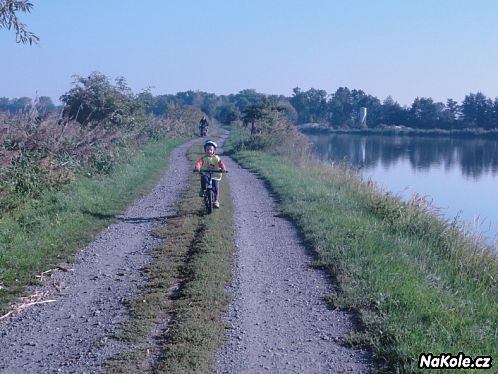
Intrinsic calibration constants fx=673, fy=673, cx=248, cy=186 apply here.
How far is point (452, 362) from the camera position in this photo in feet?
18.4

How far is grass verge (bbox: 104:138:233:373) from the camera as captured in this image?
19.2 ft

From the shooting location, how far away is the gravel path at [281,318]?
593 cm

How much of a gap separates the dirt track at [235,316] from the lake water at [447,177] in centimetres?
486

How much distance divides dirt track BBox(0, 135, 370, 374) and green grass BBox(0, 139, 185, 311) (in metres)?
0.40

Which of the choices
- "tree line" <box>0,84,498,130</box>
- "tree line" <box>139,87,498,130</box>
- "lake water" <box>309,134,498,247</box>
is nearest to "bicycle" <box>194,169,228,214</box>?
"lake water" <box>309,134,498,247</box>

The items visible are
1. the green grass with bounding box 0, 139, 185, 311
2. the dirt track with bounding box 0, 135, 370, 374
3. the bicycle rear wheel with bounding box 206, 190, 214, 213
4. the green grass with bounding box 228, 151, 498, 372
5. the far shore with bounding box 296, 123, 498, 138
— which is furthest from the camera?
the far shore with bounding box 296, 123, 498, 138

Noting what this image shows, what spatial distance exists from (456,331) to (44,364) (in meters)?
3.86

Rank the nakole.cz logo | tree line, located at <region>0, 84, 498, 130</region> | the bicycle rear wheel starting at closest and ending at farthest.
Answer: the nakole.cz logo, the bicycle rear wheel, tree line, located at <region>0, 84, 498, 130</region>

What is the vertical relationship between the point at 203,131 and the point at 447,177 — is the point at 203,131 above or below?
above

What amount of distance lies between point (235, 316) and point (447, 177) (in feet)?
86.2

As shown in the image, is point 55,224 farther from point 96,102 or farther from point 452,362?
point 96,102

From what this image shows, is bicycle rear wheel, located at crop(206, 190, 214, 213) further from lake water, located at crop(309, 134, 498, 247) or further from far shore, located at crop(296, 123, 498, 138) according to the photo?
far shore, located at crop(296, 123, 498, 138)

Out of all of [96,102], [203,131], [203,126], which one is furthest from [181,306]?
[203,131]

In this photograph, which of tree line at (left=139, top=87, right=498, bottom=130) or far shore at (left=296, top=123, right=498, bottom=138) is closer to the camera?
far shore at (left=296, top=123, right=498, bottom=138)
